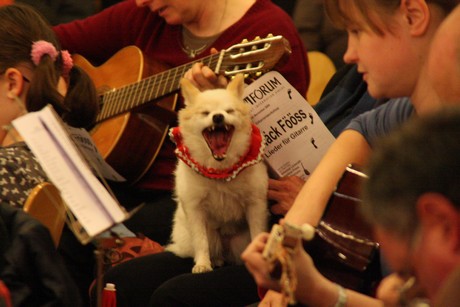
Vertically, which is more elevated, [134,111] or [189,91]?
[189,91]

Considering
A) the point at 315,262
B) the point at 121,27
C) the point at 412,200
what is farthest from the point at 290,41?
the point at 412,200

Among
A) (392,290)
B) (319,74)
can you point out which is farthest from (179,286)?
(319,74)

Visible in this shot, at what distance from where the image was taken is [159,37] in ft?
8.95

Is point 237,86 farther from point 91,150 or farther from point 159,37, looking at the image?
point 159,37

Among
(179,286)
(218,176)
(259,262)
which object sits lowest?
(179,286)

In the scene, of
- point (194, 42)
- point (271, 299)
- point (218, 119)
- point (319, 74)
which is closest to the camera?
point (271, 299)

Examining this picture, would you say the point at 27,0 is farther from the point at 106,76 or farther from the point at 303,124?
the point at 303,124

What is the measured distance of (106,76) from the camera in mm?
2881

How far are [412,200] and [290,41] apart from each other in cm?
151

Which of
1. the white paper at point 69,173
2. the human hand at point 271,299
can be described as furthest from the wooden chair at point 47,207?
the human hand at point 271,299

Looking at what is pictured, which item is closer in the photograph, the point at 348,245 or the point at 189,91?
the point at 348,245

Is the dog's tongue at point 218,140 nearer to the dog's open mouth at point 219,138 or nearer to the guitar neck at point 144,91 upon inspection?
the dog's open mouth at point 219,138

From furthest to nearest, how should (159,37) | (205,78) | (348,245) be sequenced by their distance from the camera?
(159,37), (205,78), (348,245)

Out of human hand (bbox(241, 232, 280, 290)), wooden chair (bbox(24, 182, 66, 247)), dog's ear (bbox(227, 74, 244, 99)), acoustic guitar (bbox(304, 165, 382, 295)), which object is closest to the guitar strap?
dog's ear (bbox(227, 74, 244, 99))
